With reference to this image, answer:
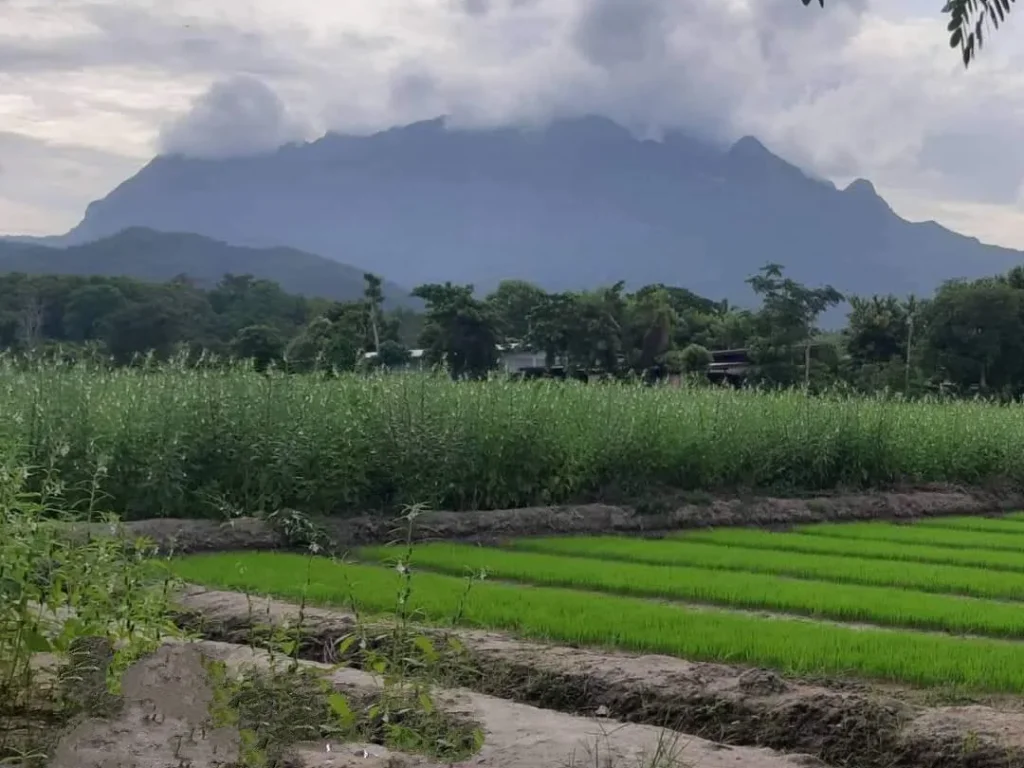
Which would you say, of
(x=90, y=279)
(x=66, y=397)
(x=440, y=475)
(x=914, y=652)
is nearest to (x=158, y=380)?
(x=66, y=397)

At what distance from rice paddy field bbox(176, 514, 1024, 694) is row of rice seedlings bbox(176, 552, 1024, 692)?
0.01 meters

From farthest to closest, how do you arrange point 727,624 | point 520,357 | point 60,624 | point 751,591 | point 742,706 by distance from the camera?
point 520,357, point 751,591, point 727,624, point 742,706, point 60,624

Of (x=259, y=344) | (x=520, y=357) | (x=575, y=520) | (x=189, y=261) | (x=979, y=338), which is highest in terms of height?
(x=189, y=261)

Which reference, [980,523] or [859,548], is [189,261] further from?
[859,548]

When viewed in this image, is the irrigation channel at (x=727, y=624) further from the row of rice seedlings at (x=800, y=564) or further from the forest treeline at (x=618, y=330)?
the forest treeline at (x=618, y=330)

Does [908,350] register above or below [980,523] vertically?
above

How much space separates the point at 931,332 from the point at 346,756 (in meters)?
35.9

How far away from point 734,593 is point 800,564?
218cm

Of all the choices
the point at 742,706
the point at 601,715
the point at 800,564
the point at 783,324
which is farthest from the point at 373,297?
the point at 742,706

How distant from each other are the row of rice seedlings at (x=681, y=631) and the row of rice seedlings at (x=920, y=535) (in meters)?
5.83

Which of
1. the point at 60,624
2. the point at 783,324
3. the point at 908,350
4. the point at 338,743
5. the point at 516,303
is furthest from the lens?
the point at 516,303

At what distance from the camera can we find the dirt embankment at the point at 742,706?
549 cm

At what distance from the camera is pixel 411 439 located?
14.1m

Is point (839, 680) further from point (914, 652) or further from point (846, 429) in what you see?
point (846, 429)
